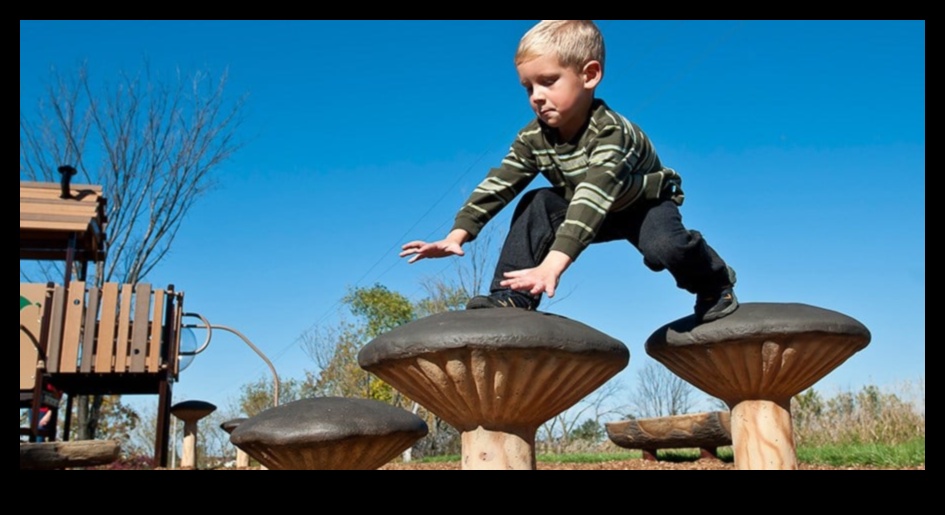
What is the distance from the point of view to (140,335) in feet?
28.9

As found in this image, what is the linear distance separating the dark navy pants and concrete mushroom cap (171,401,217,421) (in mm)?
7853

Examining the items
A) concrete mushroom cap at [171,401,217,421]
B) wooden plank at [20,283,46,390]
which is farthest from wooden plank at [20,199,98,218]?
concrete mushroom cap at [171,401,217,421]

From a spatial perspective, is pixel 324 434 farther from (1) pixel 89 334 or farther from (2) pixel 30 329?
(2) pixel 30 329

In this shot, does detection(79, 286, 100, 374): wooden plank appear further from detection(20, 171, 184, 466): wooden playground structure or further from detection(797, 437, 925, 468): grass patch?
detection(797, 437, 925, 468): grass patch

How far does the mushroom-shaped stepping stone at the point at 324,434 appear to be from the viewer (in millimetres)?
2734

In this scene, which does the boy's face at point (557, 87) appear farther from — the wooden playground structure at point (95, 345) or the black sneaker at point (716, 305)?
the wooden playground structure at point (95, 345)

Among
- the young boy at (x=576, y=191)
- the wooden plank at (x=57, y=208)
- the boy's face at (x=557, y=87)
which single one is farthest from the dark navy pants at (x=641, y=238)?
the wooden plank at (x=57, y=208)

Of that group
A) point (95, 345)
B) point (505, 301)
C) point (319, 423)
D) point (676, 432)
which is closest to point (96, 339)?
point (95, 345)
